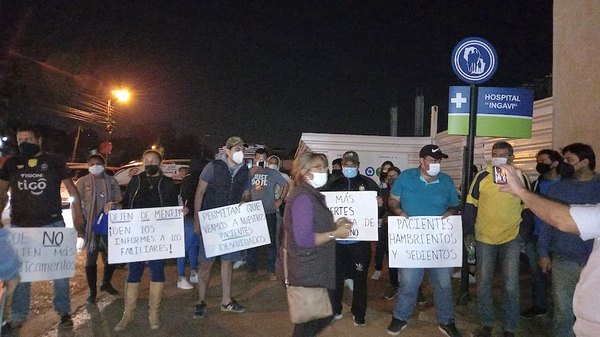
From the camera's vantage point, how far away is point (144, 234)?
21.9ft

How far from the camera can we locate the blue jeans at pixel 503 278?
6141 millimetres

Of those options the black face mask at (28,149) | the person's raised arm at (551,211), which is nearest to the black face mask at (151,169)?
the black face mask at (28,149)

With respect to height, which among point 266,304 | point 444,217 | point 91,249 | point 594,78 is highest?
point 594,78

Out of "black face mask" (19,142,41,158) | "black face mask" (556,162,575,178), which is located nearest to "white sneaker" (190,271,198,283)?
"black face mask" (19,142,41,158)

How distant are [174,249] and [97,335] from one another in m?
1.23

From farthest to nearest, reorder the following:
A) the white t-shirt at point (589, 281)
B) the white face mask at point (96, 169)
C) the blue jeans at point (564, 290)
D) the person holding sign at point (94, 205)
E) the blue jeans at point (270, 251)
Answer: the blue jeans at point (270, 251) < the white face mask at point (96, 169) < the person holding sign at point (94, 205) < the blue jeans at point (564, 290) < the white t-shirt at point (589, 281)

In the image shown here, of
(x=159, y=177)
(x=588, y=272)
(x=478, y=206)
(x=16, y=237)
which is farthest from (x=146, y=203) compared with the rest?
(x=588, y=272)

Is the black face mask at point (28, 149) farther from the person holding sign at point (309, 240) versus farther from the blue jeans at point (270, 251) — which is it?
the blue jeans at point (270, 251)

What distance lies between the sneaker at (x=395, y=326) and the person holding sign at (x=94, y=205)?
3811mm

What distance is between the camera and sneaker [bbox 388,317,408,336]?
259 inches

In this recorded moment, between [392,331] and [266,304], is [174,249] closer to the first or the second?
[266,304]

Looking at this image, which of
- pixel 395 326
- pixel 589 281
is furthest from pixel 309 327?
pixel 589 281

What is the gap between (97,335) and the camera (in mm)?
6363

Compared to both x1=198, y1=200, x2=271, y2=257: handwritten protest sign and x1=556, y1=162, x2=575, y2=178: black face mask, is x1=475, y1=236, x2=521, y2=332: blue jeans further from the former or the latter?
x1=198, y1=200, x2=271, y2=257: handwritten protest sign
